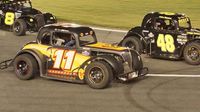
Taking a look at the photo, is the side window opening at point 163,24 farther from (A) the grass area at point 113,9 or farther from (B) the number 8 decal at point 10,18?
(B) the number 8 decal at point 10,18

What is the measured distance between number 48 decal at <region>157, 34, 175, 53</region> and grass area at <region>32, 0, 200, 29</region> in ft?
26.8

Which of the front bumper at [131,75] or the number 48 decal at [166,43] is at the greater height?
the number 48 decal at [166,43]

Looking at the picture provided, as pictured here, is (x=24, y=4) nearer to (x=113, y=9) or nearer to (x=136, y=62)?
(x=113, y=9)

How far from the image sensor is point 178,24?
1912 centimetres

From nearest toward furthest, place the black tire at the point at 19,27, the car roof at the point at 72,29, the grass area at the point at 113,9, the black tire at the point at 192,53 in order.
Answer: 1. the car roof at the point at 72,29
2. the black tire at the point at 192,53
3. the black tire at the point at 19,27
4. the grass area at the point at 113,9

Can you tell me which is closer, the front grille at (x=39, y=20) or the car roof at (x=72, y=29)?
the car roof at (x=72, y=29)

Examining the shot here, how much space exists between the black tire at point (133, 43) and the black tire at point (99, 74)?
5.51 metres

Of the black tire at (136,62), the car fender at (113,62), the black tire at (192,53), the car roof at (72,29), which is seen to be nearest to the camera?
the car fender at (113,62)

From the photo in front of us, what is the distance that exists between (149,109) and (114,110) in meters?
0.88

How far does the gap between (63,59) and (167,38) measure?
212 inches

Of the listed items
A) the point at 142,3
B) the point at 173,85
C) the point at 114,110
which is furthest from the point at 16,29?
the point at 142,3

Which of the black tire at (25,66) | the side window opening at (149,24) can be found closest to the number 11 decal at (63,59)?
the black tire at (25,66)

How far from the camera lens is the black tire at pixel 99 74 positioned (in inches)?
554

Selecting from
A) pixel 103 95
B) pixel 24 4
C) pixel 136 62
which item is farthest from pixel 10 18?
pixel 103 95
